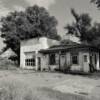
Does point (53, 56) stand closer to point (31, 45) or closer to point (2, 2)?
point (31, 45)

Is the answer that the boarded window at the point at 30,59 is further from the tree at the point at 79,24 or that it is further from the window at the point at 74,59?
the tree at the point at 79,24

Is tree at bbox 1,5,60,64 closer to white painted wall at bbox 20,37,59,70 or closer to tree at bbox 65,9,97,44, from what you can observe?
tree at bbox 65,9,97,44

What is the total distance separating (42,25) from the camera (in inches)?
1321

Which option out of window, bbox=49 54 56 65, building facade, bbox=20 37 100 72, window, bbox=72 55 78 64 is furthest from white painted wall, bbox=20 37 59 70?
window, bbox=72 55 78 64

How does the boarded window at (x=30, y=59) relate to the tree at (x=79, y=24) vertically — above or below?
below

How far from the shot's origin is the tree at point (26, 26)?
3012 centimetres

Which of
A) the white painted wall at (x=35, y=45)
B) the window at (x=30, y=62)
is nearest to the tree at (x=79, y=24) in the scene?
the white painted wall at (x=35, y=45)

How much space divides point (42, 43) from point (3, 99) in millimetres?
17778

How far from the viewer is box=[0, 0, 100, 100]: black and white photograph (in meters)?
7.71

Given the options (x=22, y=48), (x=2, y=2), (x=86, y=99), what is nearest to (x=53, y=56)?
(x=22, y=48)

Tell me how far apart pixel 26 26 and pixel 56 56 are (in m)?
13.0

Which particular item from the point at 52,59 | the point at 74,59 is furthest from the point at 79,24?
the point at 74,59

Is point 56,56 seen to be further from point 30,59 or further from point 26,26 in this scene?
point 26,26

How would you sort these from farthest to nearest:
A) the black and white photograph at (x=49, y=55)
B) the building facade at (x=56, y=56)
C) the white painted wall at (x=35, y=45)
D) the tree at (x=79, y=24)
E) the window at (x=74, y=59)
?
the tree at (x=79, y=24) → the white painted wall at (x=35, y=45) → the window at (x=74, y=59) → the building facade at (x=56, y=56) → the black and white photograph at (x=49, y=55)
